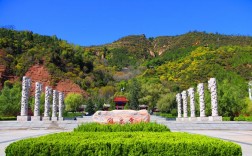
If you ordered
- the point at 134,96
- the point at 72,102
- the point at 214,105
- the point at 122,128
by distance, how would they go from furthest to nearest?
the point at 134,96 → the point at 72,102 → the point at 214,105 → the point at 122,128

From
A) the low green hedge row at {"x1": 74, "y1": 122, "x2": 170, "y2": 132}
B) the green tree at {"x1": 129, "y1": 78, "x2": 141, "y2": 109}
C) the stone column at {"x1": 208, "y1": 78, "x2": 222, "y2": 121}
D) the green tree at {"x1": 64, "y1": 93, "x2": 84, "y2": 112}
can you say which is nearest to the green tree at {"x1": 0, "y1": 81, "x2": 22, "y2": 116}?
the green tree at {"x1": 64, "y1": 93, "x2": 84, "y2": 112}

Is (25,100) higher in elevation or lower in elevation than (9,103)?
higher

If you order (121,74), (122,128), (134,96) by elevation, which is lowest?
(122,128)

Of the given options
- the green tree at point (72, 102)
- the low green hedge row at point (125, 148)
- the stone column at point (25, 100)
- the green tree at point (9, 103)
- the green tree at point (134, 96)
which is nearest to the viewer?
the low green hedge row at point (125, 148)

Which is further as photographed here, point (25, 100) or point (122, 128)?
point (25, 100)

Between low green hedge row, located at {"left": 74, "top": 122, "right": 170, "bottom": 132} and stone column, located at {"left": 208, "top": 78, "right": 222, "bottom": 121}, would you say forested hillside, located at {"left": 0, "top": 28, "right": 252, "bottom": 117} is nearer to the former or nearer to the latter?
stone column, located at {"left": 208, "top": 78, "right": 222, "bottom": 121}

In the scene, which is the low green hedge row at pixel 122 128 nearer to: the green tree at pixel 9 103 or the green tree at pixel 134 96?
the green tree at pixel 9 103

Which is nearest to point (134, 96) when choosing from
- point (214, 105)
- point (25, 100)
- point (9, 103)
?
point (9, 103)

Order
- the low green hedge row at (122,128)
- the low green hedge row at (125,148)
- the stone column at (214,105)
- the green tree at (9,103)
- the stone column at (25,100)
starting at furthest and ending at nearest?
1. the green tree at (9,103)
2. the stone column at (25,100)
3. the stone column at (214,105)
4. the low green hedge row at (122,128)
5. the low green hedge row at (125,148)

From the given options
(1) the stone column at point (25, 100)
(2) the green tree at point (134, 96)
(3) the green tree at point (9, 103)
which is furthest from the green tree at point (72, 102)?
(1) the stone column at point (25, 100)

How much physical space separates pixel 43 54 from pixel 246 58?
165ft

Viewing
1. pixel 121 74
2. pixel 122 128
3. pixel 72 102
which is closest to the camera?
pixel 122 128

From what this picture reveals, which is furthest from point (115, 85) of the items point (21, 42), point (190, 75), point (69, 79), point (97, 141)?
point (97, 141)

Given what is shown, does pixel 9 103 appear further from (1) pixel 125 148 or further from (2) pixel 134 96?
(1) pixel 125 148
